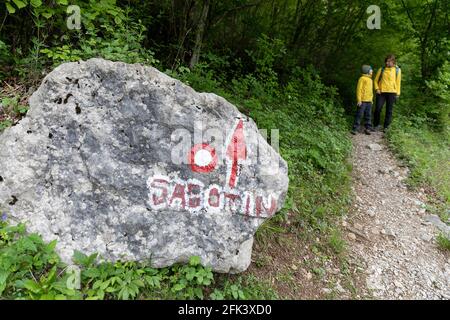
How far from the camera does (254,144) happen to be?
3490mm

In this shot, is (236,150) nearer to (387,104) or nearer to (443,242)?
(443,242)

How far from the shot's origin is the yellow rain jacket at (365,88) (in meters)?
8.37

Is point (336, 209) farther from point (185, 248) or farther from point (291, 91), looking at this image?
point (291, 91)

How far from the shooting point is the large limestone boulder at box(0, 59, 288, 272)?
9.93 ft

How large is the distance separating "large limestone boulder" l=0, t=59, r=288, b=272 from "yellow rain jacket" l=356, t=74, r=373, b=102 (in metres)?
5.97

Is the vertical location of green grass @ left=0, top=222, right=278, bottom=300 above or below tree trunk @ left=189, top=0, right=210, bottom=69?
below

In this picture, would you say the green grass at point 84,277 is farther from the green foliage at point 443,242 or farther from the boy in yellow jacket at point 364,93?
the boy in yellow jacket at point 364,93

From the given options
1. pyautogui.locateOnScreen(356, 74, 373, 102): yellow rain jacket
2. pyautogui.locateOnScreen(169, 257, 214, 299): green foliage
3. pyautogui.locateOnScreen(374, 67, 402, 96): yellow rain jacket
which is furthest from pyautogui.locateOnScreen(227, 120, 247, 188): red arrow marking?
pyautogui.locateOnScreen(374, 67, 402, 96): yellow rain jacket

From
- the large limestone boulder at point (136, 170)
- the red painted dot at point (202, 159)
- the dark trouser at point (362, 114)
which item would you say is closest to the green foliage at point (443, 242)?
the large limestone boulder at point (136, 170)

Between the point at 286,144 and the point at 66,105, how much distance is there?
3.69m

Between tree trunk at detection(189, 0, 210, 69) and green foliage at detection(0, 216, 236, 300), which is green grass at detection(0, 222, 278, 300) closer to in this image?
green foliage at detection(0, 216, 236, 300)

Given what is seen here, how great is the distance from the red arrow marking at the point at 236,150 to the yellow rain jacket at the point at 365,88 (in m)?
6.03

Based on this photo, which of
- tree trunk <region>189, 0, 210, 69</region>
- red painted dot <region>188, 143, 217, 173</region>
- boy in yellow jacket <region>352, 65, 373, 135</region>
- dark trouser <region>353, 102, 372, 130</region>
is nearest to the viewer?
red painted dot <region>188, 143, 217, 173</region>
